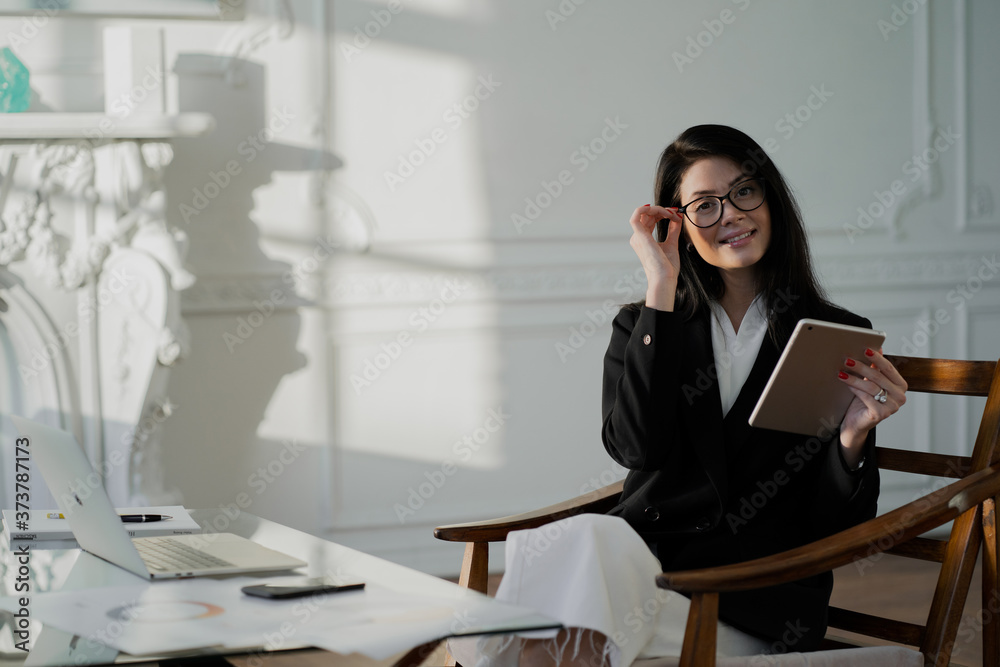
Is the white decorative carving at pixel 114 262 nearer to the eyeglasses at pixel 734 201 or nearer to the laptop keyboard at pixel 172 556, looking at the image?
the laptop keyboard at pixel 172 556

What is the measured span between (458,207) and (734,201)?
172cm

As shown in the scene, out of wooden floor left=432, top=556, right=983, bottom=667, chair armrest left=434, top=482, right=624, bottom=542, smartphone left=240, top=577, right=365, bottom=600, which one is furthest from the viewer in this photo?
wooden floor left=432, top=556, right=983, bottom=667

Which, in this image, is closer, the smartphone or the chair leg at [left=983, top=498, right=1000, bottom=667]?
the smartphone

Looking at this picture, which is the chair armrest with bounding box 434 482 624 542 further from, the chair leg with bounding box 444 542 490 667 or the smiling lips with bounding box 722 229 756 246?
the smiling lips with bounding box 722 229 756 246

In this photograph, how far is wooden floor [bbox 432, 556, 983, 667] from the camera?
108 inches

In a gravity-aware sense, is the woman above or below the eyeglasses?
below

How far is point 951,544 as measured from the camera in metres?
1.54

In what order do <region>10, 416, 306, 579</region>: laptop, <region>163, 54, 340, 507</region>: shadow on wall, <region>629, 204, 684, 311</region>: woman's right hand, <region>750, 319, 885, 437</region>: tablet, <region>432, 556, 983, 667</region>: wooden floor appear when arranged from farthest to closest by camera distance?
<region>163, 54, 340, 507</region>: shadow on wall, <region>432, 556, 983, 667</region>: wooden floor, <region>629, 204, 684, 311</region>: woman's right hand, <region>750, 319, 885, 437</region>: tablet, <region>10, 416, 306, 579</region>: laptop

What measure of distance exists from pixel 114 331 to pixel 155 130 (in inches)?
22.2

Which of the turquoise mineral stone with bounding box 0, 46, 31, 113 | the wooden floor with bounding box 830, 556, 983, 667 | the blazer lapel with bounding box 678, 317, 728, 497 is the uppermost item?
the turquoise mineral stone with bounding box 0, 46, 31, 113

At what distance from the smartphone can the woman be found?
26 cm

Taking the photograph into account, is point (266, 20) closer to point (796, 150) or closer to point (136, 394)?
point (136, 394)

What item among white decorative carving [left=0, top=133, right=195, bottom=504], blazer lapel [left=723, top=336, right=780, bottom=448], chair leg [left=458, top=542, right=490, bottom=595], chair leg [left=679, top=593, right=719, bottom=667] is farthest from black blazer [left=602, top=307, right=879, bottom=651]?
white decorative carving [left=0, top=133, right=195, bottom=504]

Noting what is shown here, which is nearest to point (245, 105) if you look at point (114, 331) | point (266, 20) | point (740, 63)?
point (266, 20)
